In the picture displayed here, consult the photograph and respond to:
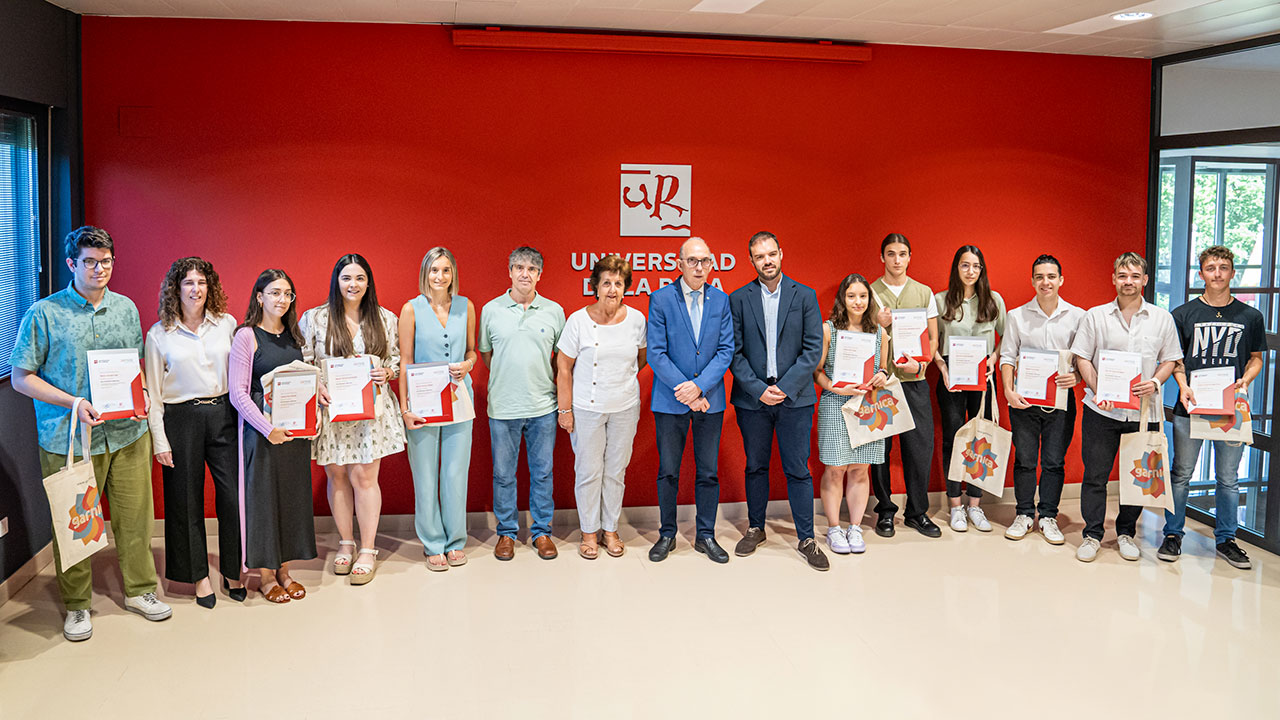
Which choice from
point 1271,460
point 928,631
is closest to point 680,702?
point 928,631

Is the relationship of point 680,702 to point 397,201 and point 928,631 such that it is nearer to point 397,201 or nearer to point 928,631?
point 928,631

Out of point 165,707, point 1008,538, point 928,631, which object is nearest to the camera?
point 165,707

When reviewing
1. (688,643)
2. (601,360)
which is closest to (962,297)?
(601,360)

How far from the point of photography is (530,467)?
5.27 m

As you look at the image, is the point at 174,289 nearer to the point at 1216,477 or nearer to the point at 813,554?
the point at 813,554

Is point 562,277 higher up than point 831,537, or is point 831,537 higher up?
point 562,277

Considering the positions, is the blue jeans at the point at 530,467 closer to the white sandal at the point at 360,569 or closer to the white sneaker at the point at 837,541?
the white sandal at the point at 360,569

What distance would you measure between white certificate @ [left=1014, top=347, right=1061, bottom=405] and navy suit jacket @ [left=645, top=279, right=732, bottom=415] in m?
1.27

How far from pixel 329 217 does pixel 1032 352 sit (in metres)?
4.05

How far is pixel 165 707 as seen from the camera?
11.5 ft

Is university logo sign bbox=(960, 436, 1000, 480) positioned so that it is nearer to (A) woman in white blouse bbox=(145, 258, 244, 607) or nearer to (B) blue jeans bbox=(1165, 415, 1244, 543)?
(B) blue jeans bbox=(1165, 415, 1244, 543)

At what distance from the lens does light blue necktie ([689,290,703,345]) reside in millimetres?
5035

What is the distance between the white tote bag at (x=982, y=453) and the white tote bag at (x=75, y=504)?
447 cm

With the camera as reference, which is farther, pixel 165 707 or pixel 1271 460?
pixel 1271 460
